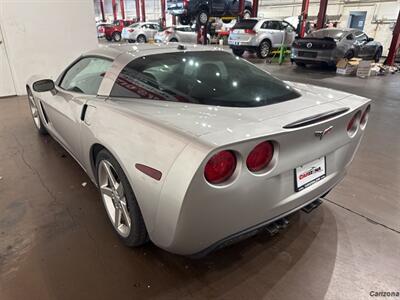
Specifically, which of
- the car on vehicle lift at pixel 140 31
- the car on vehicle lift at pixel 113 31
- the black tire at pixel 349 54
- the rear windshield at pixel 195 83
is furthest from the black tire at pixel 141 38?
the rear windshield at pixel 195 83

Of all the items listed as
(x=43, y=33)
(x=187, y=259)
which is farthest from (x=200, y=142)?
(x=43, y=33)

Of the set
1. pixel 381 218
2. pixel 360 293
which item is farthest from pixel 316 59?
pixel 360 293

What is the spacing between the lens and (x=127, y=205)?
1645 mm

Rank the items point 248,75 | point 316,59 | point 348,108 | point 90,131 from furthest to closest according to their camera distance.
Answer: point 316,59 → point 248,75 → point 90,131 → point 348,108

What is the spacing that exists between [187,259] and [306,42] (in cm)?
874

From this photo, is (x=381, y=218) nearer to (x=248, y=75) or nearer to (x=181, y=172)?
(x=248, y=75)

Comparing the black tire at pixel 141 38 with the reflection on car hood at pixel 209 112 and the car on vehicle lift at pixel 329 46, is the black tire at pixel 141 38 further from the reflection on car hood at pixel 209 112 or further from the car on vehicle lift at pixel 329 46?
the reflection on car hood at pixel 209 112

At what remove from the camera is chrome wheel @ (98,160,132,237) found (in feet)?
5.60

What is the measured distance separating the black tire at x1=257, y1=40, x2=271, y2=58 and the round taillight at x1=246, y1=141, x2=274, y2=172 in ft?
36.6

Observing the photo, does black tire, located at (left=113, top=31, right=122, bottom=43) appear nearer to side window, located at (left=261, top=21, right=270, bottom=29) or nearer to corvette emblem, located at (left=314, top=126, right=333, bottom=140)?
side window, located at (left=261, top=21, right=270, bottom=29)

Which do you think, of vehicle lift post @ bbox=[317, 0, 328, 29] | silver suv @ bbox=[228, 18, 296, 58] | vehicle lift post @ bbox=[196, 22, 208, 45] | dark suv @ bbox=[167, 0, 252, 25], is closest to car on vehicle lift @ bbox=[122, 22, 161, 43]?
dark suv @ bbox=[167, 0, 252, 25]

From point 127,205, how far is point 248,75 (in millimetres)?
1214

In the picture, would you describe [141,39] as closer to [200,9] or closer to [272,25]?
[200,9]

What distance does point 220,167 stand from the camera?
118 cm
